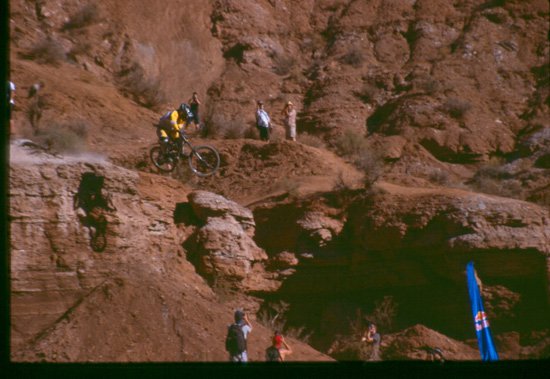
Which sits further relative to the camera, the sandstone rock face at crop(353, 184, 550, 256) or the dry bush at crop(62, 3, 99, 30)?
the dry bush at crop(62, 3, 99, 30)

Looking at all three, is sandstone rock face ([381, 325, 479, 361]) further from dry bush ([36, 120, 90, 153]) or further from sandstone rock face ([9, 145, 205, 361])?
dry bush ([36, 120, 90, 153])

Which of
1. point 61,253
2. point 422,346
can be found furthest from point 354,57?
point 61,253

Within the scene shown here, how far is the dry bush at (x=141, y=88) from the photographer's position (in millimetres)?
26047

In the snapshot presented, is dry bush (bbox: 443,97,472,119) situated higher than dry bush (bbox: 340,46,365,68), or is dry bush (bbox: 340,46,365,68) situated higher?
dry bush (bbox: 340,46,365,68)

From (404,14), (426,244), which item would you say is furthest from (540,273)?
(404,14)

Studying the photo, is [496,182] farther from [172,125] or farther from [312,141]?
[172,125]

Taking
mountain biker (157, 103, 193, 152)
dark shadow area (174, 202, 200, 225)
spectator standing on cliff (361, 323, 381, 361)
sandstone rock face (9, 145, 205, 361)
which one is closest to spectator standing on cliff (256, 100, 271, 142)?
mountain biker (157, 103, 193, 152)

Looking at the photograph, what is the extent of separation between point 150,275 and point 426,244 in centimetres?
617

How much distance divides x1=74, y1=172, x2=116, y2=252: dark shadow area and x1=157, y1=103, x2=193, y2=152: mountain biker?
2.93 m

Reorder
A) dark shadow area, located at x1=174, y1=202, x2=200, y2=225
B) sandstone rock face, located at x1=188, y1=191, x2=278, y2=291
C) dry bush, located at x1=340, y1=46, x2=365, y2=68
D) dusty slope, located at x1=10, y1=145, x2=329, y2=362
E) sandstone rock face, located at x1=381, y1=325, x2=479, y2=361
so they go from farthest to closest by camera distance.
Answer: dry bush, located at x1=340, y1=46, x2=365, y2=68, dark shadow area, located at x1=174, y1=202, x2=200, y2=225, sandstone rock face, located at x1=188, y1=191, x2=278, y2=291, sandstone rock face, located at x1=381, y1=325, x2=479, y2=361, dusty slope, located at x1=10, y1=145, x2=329, y2=362

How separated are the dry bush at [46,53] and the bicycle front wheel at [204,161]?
766 centimetres

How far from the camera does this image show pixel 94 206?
49.1 ft

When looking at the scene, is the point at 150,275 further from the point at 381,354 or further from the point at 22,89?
the point at 22,89

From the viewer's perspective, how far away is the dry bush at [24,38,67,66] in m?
24.5
